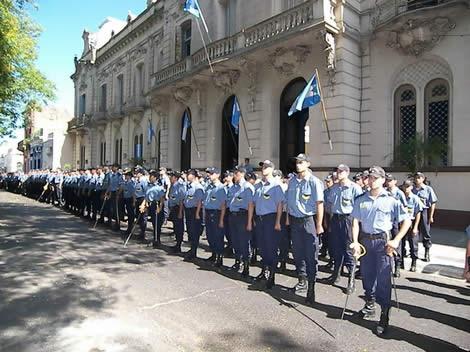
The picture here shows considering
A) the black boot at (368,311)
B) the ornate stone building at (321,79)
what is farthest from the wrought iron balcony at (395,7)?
the black boot at (368,311)

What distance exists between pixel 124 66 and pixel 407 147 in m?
25.7

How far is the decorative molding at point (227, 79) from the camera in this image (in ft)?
59.2

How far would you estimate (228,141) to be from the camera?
20.2 meters

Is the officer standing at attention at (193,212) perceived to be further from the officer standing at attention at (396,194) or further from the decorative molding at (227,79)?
the decorative molding at (227,79)

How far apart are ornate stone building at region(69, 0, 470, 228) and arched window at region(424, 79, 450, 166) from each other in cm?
3

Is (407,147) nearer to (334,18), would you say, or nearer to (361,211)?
(334,18)

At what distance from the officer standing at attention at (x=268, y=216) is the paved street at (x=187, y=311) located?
0.50 meters

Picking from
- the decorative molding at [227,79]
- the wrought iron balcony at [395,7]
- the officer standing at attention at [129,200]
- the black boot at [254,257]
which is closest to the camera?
the black boot at [254,257]

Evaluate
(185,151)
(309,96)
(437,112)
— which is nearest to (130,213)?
(309,96)

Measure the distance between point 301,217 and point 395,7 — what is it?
33.9ft

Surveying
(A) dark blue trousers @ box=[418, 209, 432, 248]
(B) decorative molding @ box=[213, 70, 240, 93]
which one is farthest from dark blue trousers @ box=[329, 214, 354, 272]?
(B) decorative molding @ box=[213, 70, 240, 93]

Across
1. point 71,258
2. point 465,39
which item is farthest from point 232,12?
point 71,258

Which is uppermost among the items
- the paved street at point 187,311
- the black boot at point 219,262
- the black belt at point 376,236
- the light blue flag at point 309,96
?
the light blue flag at point 309,96

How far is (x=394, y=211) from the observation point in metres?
5.00
